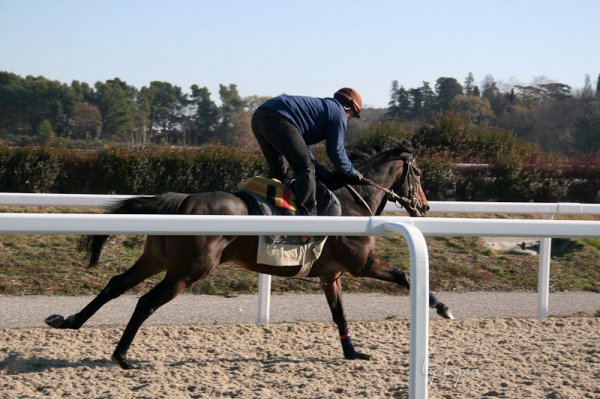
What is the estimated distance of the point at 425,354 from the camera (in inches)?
103

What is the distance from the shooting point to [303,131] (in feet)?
17.5

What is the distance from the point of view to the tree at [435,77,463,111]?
38381 millimetres

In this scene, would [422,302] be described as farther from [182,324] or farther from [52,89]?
[52,89]

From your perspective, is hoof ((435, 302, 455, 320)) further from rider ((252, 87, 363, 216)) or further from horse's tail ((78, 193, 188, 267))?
horse's tail ((78, 193, 188, 267))

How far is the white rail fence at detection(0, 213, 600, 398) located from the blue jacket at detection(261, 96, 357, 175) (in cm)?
233

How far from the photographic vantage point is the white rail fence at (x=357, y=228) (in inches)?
103

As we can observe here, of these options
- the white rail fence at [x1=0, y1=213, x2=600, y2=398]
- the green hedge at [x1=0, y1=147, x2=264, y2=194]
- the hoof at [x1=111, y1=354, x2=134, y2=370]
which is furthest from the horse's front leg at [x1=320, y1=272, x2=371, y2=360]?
the green hedge at [x1=0, y1=147, x2=264, y2=194]

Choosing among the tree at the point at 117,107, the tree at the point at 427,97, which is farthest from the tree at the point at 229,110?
the tree at the point at 427,97

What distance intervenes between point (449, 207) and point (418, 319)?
12.9 ft

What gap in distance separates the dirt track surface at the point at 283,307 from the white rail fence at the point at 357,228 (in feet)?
11.3

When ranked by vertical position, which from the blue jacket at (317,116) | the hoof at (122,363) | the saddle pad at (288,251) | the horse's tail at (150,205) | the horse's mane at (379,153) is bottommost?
the hoof at (122,363)

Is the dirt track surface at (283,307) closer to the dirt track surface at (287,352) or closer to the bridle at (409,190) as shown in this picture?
the dirt track surface at (287,352)

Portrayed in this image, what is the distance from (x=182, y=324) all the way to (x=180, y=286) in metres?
1.31

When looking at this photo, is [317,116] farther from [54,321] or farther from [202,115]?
[202,115]
